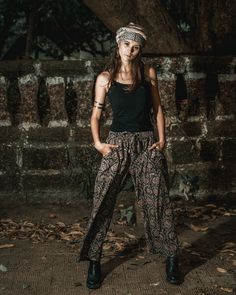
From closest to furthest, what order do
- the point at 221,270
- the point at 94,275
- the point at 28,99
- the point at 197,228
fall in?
the point at 94,275 < the point at 221,270 < the point at 197,228 < the point at 28,99

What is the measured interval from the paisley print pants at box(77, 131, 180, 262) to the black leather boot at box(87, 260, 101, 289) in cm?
6

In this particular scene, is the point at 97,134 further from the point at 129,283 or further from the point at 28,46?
the point at 28,46

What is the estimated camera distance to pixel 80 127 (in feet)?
21.2

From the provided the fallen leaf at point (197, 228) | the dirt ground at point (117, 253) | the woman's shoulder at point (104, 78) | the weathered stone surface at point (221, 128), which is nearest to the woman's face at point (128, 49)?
the woman's shoulder at point (104, 78)

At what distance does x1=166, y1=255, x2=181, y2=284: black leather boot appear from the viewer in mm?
4520

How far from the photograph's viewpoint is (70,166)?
6574mm

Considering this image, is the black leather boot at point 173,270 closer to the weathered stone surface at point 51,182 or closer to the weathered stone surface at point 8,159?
the weathered stone surface at point 51,182

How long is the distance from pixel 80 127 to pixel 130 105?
2.12m

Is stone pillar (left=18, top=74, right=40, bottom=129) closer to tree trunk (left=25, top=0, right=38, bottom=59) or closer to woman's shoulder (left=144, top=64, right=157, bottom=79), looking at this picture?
tree trunk (left=25, top=0, right=38, bottom=59)

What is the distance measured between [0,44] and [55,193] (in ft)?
11.2

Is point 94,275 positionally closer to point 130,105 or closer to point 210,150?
point 130,105

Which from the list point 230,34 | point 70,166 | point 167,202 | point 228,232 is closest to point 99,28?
point 230,34

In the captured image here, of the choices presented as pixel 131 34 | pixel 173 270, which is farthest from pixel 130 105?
pixel 173 270

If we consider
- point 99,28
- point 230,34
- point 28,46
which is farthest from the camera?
point 99,28
